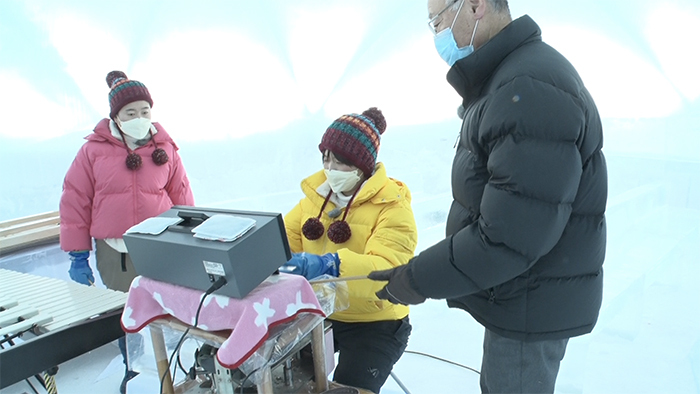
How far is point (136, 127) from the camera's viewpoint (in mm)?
1952

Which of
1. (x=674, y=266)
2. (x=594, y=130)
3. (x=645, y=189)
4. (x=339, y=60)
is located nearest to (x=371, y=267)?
(x=594, y=130)

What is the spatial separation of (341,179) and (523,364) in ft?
2.58

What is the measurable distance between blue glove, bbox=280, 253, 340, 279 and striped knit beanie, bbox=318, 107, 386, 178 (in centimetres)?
39

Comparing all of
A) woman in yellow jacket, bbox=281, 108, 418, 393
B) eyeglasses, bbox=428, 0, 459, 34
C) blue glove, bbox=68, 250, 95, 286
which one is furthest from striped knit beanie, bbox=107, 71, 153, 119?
eyeglasses, bbox=428, 0, 459, 34

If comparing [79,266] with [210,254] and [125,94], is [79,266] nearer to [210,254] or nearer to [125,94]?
[125,94]

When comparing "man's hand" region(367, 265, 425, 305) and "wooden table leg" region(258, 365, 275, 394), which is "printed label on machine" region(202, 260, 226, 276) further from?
"man's hand" region(367, 265, 425, 305)

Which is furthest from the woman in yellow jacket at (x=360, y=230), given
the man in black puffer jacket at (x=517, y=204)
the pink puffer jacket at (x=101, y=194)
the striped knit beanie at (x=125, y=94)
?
the striped knit beanie at (x=125, y=94)

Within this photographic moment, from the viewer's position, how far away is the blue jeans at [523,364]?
94cm

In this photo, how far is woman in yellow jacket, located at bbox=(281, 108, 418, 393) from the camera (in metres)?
1.33

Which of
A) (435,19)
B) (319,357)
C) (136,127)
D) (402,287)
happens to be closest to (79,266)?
(136,127)

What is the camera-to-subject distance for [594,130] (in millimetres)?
818

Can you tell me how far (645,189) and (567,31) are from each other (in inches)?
46.1

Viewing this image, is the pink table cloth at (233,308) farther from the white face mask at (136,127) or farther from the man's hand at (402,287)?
the white face mask at (136,127)

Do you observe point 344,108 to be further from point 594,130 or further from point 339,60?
point 594,130
